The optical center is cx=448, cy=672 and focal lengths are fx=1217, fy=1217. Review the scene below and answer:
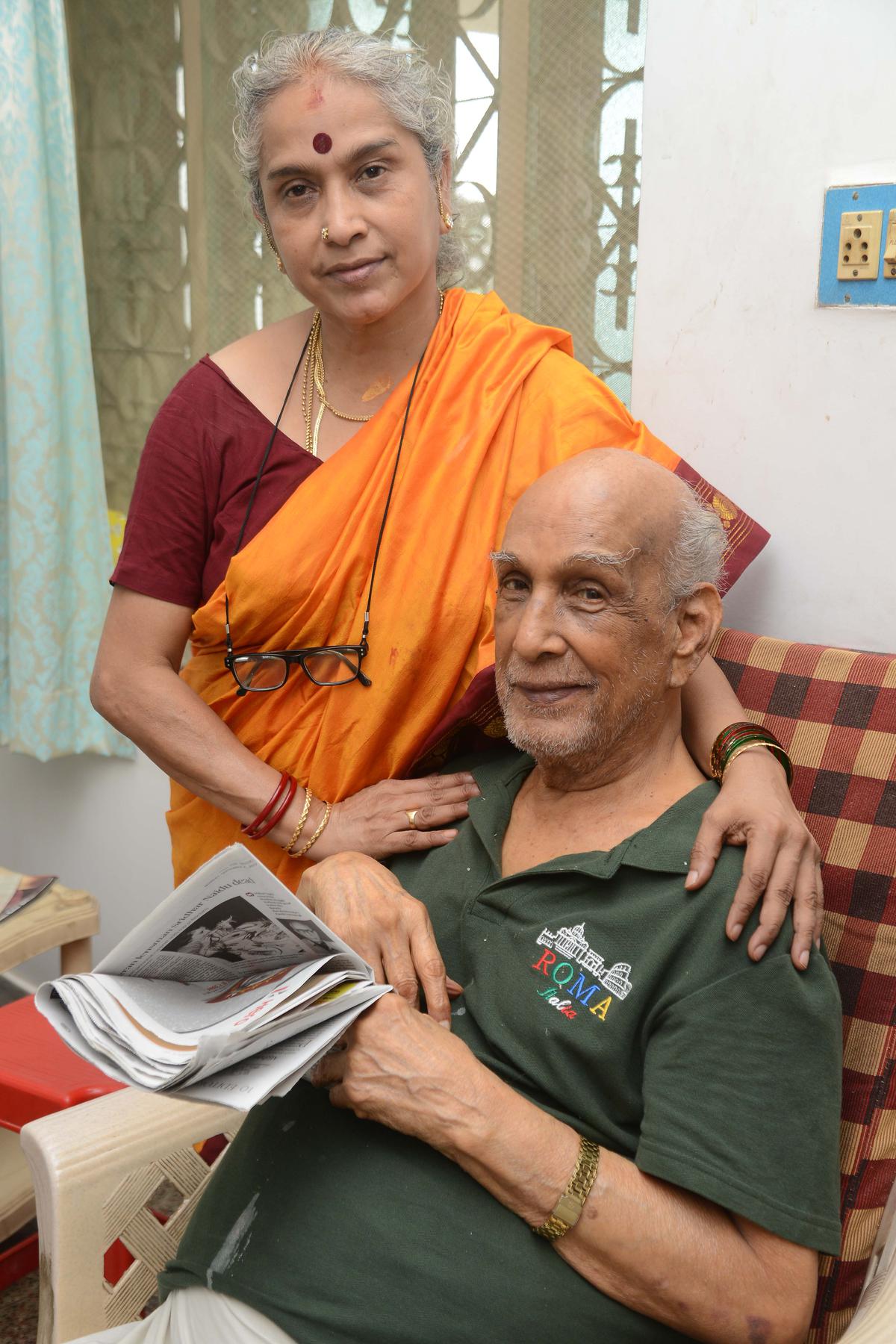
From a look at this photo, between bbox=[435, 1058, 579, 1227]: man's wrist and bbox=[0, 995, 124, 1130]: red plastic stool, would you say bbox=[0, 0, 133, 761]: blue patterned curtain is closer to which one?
bbox=[0, 995, 124, 1130]: red plastic stool

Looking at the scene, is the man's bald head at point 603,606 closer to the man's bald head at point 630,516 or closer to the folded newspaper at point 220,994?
the man's bald head at point 630,516

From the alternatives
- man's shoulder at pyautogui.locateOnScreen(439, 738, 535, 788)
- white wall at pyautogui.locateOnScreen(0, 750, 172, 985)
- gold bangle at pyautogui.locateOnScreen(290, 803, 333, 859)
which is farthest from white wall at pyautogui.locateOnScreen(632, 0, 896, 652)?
white wall at pyautogui.locateOnScreen(0, 750, 172, 985)

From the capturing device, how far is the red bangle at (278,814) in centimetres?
168

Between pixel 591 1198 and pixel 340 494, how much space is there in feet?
3.11

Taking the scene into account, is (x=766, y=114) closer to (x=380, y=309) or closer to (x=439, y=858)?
(x=380, y=309)

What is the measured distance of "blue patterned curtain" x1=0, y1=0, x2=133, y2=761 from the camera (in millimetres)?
2607

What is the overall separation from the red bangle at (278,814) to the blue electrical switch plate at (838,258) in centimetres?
101

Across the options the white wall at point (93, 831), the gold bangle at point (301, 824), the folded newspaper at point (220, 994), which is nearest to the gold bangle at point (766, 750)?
the folded newspaper at point (220, 994)

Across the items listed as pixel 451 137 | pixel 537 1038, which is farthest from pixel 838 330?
pixel 537 1038

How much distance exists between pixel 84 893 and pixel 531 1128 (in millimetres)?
1581

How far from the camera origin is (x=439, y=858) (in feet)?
5.03

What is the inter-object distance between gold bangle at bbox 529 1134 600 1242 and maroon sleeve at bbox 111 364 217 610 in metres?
0.96

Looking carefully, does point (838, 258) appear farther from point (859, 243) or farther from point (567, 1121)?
point (567, 1121)

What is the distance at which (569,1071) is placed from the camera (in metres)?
1.25
